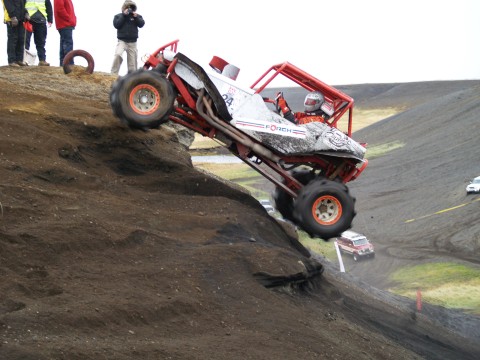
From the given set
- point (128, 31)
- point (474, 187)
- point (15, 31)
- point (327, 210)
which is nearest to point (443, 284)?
point (474, 187)

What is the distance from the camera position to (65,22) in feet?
55.7

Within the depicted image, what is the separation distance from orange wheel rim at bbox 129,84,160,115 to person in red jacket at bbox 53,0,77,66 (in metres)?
5.19

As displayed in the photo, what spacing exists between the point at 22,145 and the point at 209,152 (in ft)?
107

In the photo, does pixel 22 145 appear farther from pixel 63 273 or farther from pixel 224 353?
pixel 224 353

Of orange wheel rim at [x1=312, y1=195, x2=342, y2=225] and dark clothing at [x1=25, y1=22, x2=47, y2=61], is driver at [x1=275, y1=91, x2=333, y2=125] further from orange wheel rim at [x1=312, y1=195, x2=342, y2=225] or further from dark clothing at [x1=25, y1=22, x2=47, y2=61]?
dark clothing at [x1=25, y1=22, x2=47, y2=61]

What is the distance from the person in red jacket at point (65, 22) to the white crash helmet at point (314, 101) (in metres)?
6.17

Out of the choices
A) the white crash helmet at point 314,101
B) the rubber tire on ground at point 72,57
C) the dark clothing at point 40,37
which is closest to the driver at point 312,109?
the white crash helmet at point 314,101

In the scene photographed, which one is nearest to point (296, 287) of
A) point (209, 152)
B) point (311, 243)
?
point (311, 243)

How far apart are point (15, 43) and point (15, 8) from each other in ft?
2.17

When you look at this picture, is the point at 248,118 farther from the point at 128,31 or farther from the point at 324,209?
the point at 128,31

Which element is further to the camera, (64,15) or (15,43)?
(64,15)

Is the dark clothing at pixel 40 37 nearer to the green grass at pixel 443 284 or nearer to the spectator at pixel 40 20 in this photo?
the spectator at pixel 40 20

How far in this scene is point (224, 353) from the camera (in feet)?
24.8

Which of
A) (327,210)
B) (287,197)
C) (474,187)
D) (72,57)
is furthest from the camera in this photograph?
(474,187)
